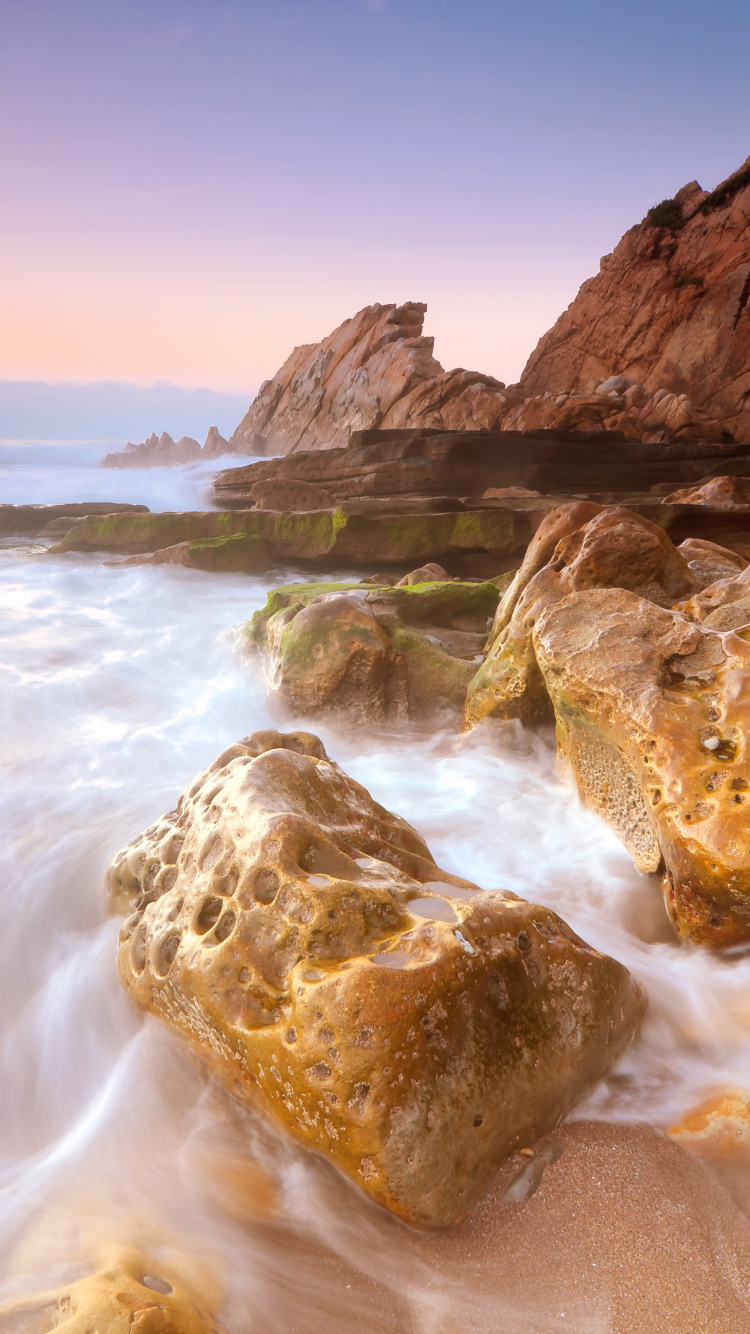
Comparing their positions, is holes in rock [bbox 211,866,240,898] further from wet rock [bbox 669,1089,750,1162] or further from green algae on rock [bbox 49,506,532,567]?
green algae on rock [bbox 49,506,532,567]

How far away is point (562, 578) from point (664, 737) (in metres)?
1.77

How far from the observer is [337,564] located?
11.4m

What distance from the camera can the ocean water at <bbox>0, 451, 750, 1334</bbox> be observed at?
5.30ft

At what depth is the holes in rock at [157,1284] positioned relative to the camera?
1455 millimetres

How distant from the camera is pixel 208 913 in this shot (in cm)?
227

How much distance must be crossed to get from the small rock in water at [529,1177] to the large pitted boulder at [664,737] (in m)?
1.24

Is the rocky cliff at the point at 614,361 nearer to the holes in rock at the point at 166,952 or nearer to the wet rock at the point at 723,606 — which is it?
the wet rock at the point at 723,606

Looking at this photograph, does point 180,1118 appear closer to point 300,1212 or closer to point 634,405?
point 300,1212

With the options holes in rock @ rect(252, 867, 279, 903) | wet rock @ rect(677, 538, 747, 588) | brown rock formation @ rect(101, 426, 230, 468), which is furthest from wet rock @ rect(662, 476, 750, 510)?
brown rock formation @ rect(101, 426, 230, 468)

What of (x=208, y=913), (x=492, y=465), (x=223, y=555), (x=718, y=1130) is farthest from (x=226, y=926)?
(x=492, y=465)

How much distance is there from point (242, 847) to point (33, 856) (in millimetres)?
2199

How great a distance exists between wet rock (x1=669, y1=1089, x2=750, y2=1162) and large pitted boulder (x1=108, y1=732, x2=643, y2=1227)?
263 mm

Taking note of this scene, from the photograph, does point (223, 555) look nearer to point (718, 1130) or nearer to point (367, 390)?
point (718, 1130)

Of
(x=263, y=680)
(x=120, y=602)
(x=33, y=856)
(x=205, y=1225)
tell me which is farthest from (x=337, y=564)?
(x=205, y=1225)
